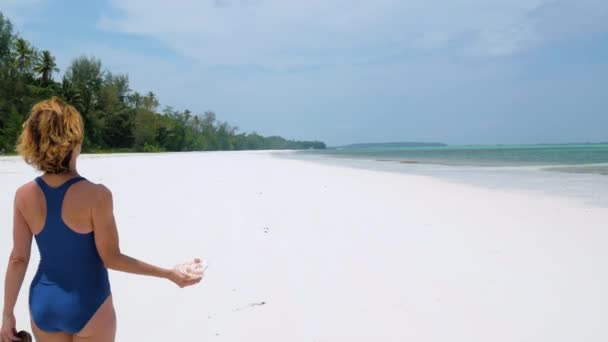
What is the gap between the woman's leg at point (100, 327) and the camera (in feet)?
4.59

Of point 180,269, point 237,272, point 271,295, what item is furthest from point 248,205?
point 180,269

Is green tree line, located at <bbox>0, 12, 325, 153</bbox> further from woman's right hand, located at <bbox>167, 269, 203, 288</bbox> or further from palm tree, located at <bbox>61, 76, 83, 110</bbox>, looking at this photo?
woman's right hand, located at <bbox>167, 269, 203, 288</bbox>

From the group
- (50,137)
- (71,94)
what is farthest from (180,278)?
(71,94)

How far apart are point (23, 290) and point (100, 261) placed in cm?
241

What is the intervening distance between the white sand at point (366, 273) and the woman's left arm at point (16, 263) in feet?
4.09

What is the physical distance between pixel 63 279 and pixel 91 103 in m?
57.5

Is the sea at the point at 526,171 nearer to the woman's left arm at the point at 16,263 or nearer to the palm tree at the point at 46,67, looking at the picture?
the woman's left arm at the point at 16,263

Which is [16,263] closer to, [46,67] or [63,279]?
[63,279]

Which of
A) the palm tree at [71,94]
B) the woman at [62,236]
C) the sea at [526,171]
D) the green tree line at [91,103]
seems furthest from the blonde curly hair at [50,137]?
the palm tree at [71,94]

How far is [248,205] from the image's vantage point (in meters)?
7.00

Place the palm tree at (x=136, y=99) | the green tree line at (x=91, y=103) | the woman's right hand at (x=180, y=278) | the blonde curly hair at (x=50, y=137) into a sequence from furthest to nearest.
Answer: the palm tree at (x=136, y=99) → the green tree line at (x=91, y=103) → the woman's right hand at (x=180, y=278) → the blonde curly hair at (x=50, y=137)

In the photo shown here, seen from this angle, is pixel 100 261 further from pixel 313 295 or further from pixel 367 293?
pixel 367 293

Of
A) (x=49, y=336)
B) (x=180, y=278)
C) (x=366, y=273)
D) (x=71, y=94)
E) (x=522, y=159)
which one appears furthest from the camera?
(x=71, y=94)

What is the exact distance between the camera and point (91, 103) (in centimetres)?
5219
